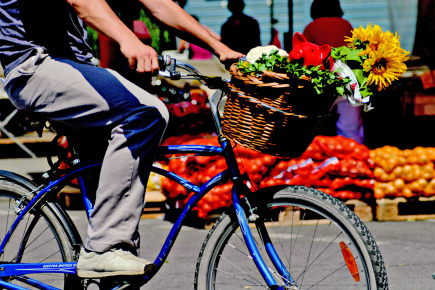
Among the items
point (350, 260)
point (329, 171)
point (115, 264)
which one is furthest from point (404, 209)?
point (115, 264)

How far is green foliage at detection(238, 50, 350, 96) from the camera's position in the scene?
2.37m

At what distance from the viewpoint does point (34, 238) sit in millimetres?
2943

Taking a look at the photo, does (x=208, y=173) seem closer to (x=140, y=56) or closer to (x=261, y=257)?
(x=261, y=257)

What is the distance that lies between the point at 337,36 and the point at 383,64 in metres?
4.31

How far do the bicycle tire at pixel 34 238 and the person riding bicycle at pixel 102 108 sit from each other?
264 millimetres

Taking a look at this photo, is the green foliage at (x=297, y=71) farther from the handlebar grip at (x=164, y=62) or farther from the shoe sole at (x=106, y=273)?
the shoe sole at (x=106, y=273)

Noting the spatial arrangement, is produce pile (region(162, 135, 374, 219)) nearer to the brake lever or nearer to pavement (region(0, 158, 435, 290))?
pavement (region(0, 158, 435, 290))

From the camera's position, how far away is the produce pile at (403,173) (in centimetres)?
578

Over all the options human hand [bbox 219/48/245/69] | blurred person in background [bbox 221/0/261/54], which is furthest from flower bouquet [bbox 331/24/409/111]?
blurred person in background [bbox 221/0/261/54]

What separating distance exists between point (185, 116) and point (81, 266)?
4.01 metres

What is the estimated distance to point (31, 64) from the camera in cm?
259

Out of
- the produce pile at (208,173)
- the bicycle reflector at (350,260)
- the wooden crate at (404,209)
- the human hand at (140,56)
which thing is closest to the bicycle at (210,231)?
the bicycle reflector at (350,260)

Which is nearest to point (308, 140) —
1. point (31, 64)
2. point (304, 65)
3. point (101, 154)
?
point (304, 65)

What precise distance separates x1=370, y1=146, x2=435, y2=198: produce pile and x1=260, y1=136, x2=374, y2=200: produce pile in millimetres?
145
